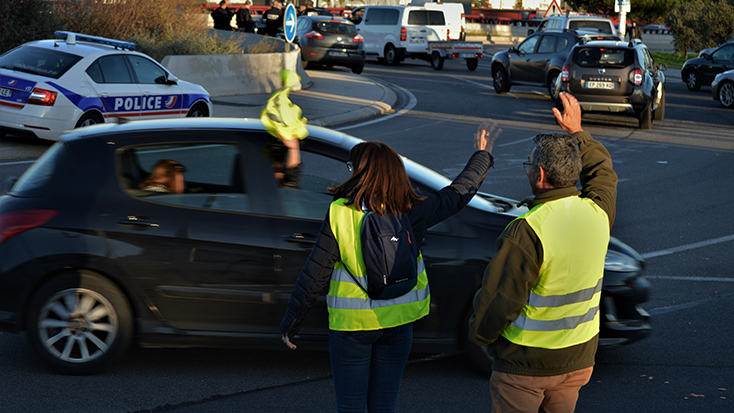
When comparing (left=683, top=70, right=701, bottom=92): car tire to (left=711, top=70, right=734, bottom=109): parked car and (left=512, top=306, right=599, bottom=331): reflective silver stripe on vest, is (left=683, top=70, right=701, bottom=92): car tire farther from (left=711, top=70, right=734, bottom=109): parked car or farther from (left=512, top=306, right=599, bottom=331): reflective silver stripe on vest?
(left=512, top=306, right=599, bottom=331): reflective silver stripe on vest

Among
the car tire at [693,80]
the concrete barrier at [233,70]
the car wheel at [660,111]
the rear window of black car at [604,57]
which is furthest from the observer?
the car tire at [693,80]

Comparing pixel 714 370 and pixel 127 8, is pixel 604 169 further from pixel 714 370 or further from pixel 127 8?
pixel 127 8

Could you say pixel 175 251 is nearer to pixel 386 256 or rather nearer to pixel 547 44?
pixel 386 256

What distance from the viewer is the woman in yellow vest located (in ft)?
10.4

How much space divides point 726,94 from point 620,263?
17933mm

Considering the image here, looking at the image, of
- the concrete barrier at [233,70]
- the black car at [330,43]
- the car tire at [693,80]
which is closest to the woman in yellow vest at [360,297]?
the concrete barrier at [233,70]

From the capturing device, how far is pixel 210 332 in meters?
4.70

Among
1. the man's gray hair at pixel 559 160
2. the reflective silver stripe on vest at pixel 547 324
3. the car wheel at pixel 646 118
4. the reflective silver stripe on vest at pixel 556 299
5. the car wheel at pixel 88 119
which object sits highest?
the man's gray hair at pixel 559 160

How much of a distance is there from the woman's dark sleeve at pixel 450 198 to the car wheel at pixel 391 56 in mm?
27959

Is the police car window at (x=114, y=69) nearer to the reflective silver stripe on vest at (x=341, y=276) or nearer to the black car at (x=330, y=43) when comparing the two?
the reflective silver stripe on vest at (x=341, y=276)

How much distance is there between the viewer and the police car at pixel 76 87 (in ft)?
38.3

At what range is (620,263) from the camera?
4.91 meters

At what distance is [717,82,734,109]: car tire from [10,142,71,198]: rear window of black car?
1952 cm

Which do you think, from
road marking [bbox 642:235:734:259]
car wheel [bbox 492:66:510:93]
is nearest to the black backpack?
road marking [bbox 642:235:734:259]
